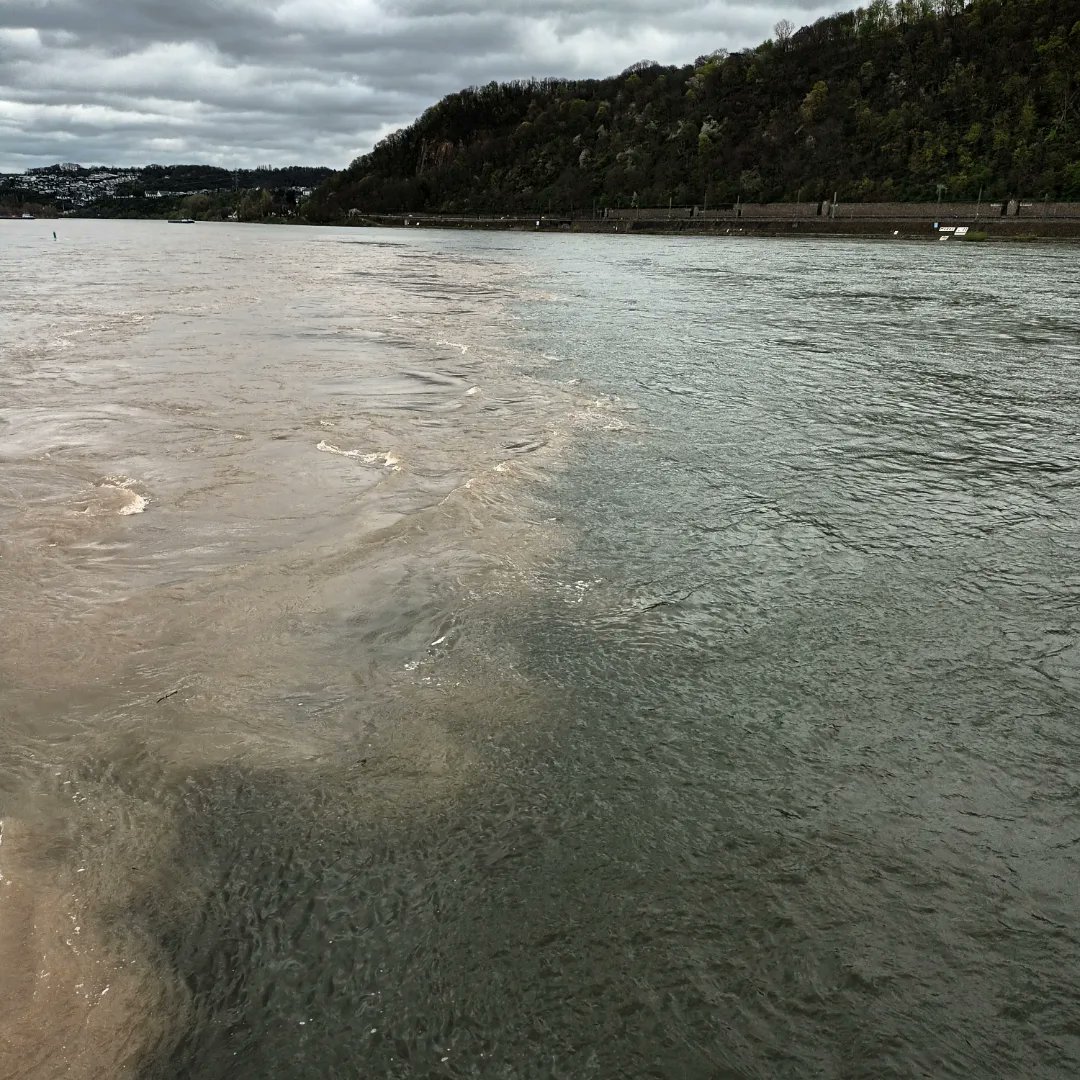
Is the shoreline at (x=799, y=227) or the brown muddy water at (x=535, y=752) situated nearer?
the brown muddy water at (x=535, y=752)

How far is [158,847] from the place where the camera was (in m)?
3.08

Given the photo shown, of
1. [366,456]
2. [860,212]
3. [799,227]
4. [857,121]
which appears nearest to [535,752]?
[366,456]

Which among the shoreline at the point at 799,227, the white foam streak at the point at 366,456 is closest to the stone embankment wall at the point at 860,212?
the shoreline at the point at 799,227

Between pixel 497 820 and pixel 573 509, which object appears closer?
pixel 497 820

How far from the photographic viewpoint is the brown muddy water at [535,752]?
2463mm

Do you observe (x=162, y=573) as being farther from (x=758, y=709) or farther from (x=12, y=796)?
(x=758, y=709)

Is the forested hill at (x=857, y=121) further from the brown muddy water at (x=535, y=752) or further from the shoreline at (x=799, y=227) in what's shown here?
the brown muddy water at (x=535, y=752)

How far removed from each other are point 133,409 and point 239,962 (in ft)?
27.9

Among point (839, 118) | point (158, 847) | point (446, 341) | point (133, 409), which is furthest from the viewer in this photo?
point (839, 118)

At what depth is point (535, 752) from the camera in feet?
12.0

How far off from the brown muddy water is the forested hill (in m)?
116

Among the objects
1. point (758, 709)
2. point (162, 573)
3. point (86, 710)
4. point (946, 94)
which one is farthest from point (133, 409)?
point (946, 94)

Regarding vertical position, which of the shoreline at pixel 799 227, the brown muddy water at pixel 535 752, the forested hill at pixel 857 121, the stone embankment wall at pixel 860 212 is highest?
the forested hill at pixel 857 121

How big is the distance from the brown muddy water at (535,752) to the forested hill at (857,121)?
4577 inches
